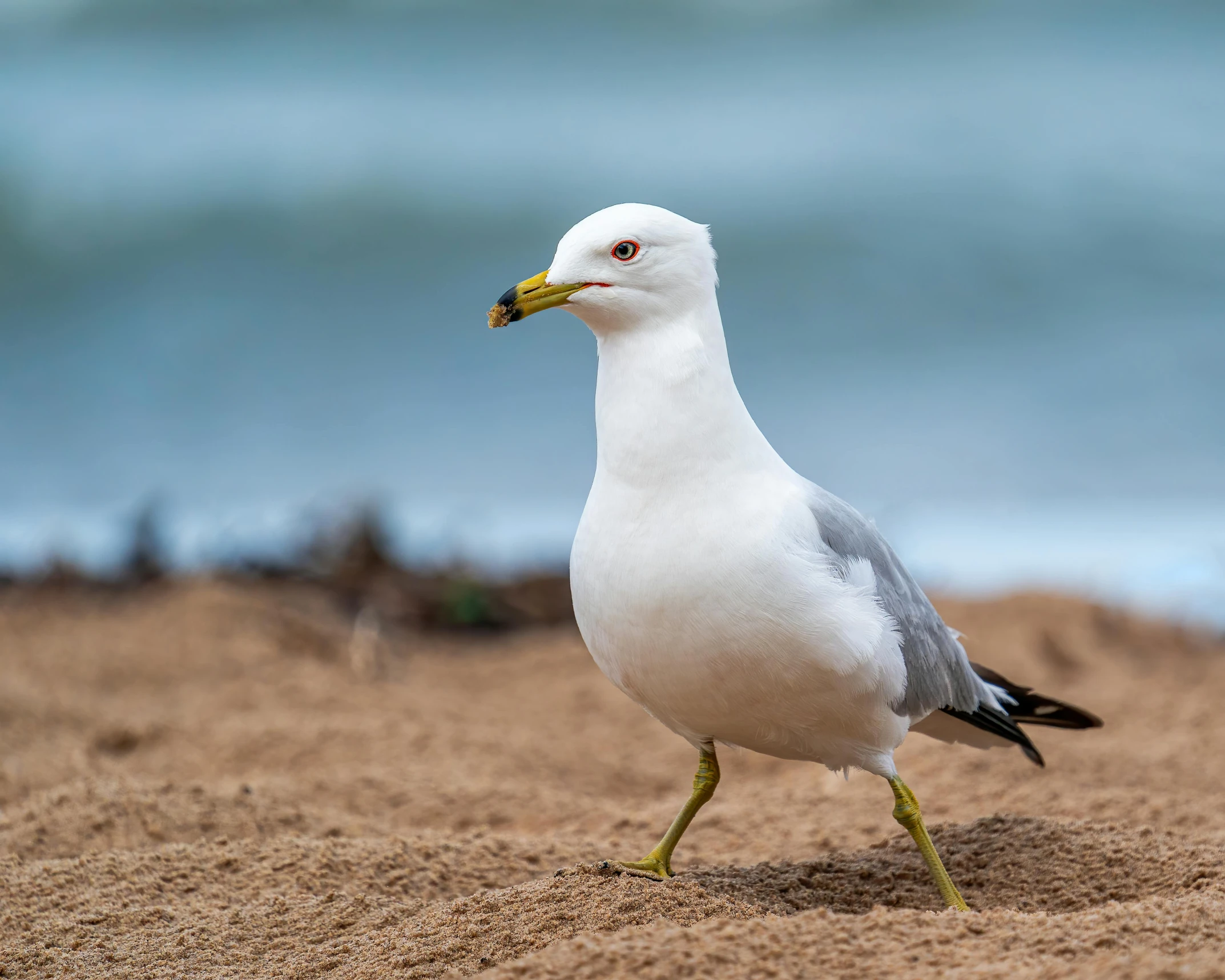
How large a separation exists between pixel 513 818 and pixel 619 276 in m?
2.50

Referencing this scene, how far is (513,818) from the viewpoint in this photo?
461cm

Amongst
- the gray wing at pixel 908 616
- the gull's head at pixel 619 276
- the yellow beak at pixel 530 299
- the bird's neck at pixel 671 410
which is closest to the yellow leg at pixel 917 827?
the gray wing at pixel 908 616

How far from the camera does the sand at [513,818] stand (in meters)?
2.41

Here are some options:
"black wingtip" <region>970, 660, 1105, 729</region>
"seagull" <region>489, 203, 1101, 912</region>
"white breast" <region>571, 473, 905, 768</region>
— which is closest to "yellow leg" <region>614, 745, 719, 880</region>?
"seagull" <region>489, 203, 1101, 912</region>

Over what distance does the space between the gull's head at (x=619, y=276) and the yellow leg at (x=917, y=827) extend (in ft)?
4.49

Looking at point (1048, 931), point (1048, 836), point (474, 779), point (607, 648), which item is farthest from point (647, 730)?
point (1048, 931)

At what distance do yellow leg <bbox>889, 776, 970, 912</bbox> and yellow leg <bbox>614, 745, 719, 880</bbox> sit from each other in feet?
1.56

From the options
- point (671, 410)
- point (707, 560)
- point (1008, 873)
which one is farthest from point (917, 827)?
point (671, 410)

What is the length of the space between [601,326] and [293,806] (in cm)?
230

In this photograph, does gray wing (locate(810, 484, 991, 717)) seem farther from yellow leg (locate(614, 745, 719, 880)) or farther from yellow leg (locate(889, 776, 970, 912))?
yellow leg (locate(614, 745, 719, 880))

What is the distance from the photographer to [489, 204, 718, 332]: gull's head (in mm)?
2916

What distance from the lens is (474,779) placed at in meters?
5.11

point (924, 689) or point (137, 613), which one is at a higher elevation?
point (924, 689)

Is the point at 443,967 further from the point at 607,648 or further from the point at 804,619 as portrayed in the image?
the point at 804,619
